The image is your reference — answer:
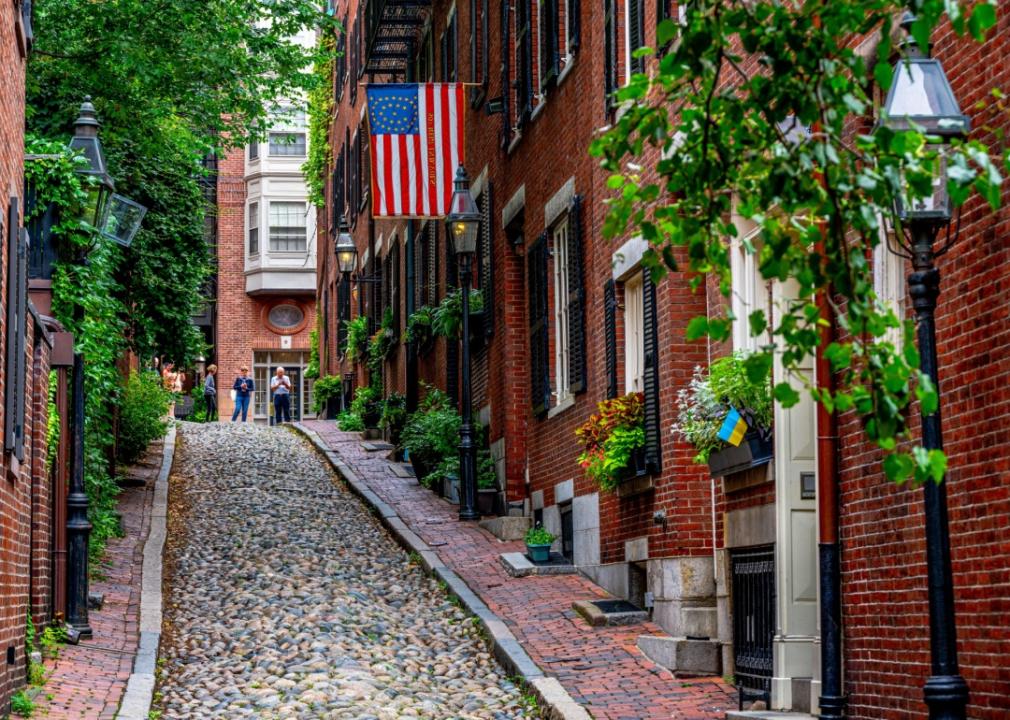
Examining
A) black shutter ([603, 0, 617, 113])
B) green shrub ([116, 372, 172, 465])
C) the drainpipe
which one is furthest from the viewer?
green shrub ([116, 372, 172, 465])

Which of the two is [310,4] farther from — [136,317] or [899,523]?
[899,523]

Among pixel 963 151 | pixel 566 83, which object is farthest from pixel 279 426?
pixel 963 151

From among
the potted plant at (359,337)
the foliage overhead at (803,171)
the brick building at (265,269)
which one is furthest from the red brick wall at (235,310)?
the foliage overhead at (803,171)

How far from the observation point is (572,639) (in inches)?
552

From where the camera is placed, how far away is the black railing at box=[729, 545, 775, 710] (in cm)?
1170

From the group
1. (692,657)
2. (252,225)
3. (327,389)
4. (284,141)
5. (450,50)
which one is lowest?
(692,657)

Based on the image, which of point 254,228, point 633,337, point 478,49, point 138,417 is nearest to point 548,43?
point 478,49

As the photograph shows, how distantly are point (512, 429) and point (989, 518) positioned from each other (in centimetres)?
1222

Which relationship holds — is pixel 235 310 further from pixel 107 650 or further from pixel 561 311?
pixel 107 650

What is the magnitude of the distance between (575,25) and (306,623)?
6515mm

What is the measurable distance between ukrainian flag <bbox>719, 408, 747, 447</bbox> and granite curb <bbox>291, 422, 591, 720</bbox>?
2054 millimetres

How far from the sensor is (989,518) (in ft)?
27.6

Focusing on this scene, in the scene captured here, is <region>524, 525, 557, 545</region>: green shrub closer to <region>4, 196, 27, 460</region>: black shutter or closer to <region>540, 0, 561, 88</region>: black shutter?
<region>540, 0, 561, 88</region>: black shutter

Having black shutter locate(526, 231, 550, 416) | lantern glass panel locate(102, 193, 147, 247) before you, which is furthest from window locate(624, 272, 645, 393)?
lantern glass panel locate(102, 193, 147, 247)
